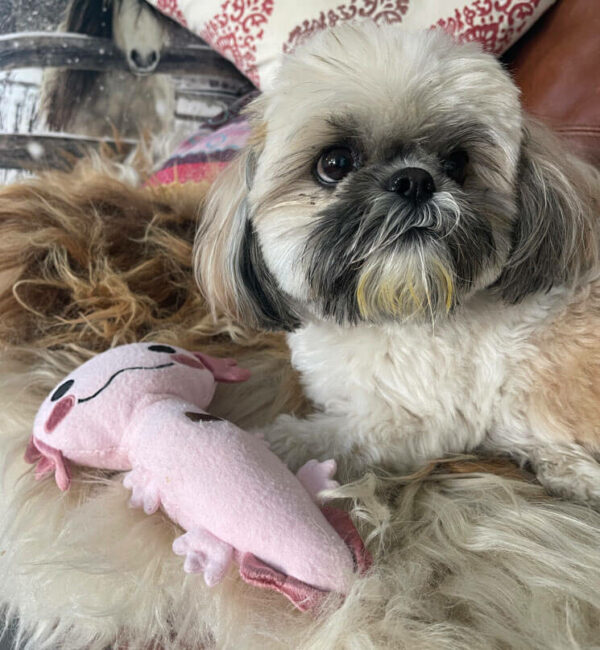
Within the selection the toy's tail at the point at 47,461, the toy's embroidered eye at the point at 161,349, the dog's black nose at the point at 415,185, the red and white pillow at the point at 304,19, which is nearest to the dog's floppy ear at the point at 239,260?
the toy's embroidered eye at the point at 161,349

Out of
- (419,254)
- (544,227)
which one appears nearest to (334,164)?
(419,254)

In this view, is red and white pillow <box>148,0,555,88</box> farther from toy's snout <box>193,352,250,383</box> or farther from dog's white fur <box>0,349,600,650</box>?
dog's white fur <box>0,349,600,650</box>

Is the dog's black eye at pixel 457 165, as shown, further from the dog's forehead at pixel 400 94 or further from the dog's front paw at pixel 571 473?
the dog's front paw at pixel 571 473

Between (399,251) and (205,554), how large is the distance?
1.48ft

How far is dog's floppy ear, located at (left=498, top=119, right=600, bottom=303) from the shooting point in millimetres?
906

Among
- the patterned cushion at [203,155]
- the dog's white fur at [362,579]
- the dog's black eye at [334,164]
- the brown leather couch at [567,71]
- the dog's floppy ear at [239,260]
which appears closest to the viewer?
the dog's white fur at [362,579]

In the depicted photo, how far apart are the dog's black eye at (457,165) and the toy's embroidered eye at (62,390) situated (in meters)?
0.63

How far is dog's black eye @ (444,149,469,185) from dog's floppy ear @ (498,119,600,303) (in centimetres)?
9

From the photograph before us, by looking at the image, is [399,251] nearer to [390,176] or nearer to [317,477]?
[390,176]

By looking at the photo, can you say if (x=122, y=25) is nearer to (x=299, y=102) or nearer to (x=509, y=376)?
(x=299, y=102)

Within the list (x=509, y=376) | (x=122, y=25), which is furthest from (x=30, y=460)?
(x=122, y=25)

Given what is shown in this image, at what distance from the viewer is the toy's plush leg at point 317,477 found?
84 centimetres

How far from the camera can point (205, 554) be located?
0.71 meters

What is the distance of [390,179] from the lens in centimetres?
82
